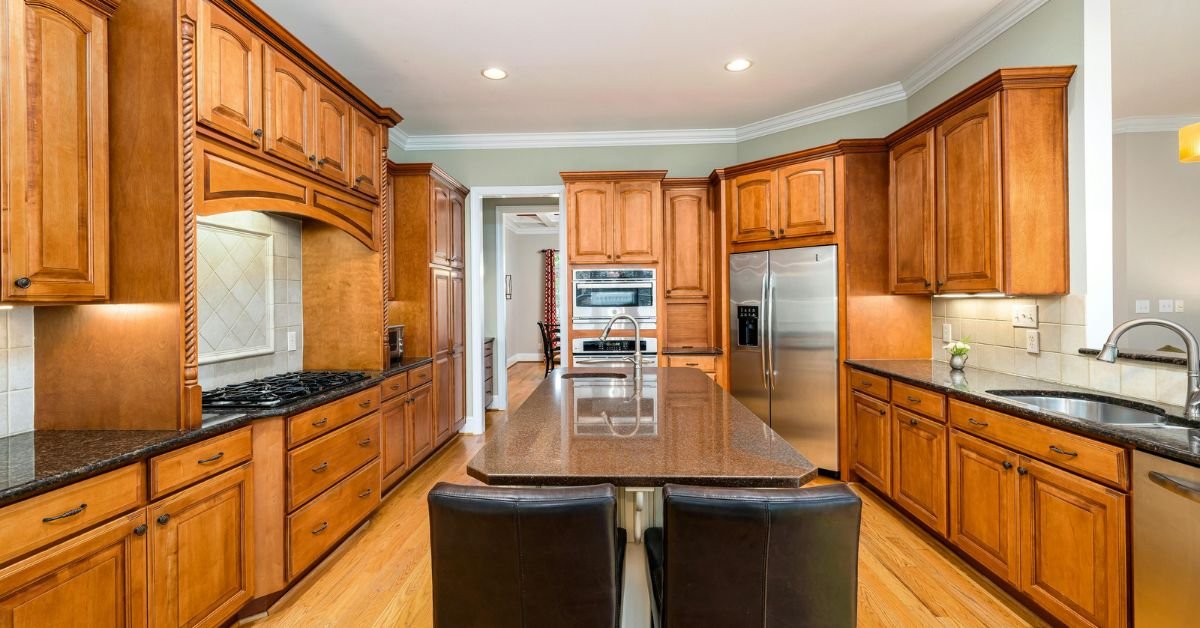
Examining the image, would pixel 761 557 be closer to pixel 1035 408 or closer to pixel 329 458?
pixel 1035 408

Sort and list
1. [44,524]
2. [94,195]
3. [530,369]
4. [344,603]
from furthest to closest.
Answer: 1. [530,369]
2. [344,603]
3. [94,195]
4. [44,524]

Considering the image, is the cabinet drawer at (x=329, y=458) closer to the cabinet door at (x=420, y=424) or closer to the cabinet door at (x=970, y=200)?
the cabinet door at (x=420, y=424)

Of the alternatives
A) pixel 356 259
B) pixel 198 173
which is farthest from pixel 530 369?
pixel 198 173

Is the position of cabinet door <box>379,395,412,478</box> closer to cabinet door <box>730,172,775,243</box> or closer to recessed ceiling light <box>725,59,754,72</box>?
cabinet door <box>730,172,775,243</box>

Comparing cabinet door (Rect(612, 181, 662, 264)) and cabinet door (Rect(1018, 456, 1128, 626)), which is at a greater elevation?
cabinet door (Rect(612, 181, 662, 264))

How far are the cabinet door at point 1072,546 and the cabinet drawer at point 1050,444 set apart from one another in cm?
4

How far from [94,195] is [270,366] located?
144 centimetres

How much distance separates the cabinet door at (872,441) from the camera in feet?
10.1

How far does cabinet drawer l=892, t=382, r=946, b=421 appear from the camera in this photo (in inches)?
100

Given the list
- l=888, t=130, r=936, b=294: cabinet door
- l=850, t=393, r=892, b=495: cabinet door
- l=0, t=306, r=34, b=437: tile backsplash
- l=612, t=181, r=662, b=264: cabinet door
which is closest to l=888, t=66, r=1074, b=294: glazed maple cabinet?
l=888, t=130, r=936, b=294: cabinet door

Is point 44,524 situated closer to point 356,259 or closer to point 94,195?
point 94,195

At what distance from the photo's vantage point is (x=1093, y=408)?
7.31ft

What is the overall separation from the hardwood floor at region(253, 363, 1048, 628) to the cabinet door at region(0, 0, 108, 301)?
150 centimetres

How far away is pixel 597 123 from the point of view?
14.9 feet
